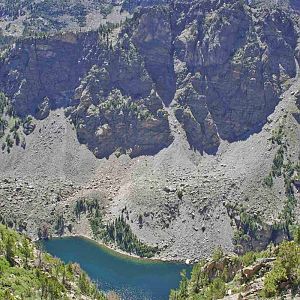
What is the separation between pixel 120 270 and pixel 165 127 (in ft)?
181

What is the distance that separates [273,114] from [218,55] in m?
26.1

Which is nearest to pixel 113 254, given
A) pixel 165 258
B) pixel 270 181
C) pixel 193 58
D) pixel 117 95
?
pixel 165 258

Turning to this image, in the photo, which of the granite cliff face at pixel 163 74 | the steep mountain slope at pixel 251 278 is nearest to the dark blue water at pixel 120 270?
the steep mountain slope at pixel 251 278

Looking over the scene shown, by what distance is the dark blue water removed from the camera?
111 metres

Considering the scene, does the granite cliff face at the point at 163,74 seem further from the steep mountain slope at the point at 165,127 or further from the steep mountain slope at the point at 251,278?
the steep mountain slope at the point at 251,278

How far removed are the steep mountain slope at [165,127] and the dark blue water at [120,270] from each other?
5503 mm

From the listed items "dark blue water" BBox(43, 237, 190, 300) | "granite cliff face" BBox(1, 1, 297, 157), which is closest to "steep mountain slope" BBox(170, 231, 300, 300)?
"dark blue water" BBox(43, 237, 190, 300)

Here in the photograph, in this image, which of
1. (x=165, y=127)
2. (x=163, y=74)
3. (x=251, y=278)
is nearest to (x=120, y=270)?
(x=165, y=127)

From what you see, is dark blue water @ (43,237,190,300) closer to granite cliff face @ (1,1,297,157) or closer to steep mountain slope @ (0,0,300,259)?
steep mountain slope @ (0,0,300,259)

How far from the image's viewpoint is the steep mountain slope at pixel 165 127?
462 ft

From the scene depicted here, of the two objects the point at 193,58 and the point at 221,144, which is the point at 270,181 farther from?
the point at 193,58

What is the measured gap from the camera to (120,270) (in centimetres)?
12325

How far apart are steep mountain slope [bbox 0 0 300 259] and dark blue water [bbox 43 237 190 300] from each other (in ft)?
18.1

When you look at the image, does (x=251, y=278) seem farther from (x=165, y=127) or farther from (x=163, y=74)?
(x=163, y=74)
